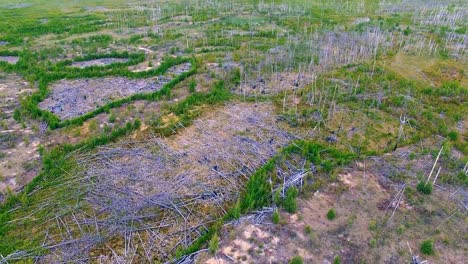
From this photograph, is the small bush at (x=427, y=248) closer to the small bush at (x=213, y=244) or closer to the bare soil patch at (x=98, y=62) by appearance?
the small bush at (x=213, y=244)

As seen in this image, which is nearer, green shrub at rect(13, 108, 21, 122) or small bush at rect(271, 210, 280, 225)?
small bush at rect(271, 210, 280, 225)

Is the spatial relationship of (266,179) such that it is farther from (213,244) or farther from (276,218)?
(213,244)

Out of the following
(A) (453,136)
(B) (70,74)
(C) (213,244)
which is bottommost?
(C) (213,244)

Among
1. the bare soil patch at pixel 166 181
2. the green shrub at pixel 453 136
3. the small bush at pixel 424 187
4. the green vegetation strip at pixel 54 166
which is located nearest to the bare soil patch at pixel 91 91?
the green vegetation strip at pixel 54 166

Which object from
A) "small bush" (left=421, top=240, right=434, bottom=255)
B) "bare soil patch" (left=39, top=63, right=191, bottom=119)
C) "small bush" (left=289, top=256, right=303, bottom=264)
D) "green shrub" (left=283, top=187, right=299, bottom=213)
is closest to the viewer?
"small bush" (left=289, top=256, right=303, bottom=264)

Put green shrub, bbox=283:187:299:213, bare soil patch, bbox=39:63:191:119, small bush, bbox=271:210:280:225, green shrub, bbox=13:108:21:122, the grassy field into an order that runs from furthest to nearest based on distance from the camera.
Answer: bare soil patch, bbox=39:63:191:119 < green shrub, bbox=13:108:21:122 < green shrub, bbox=283:187:299:213 < small bush, bbox=271:210:280:225 < the grassy field

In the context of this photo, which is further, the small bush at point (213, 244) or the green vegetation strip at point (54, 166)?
the green vegetation strip at point (54, 166)

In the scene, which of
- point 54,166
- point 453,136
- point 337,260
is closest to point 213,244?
point 337,260

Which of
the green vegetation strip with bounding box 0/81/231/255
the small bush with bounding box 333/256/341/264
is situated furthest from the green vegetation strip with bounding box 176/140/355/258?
the green vegetation strip with bounding box 0/81/231/255

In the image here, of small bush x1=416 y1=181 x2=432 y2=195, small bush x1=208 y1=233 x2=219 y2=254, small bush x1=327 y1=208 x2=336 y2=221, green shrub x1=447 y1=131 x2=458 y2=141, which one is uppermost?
green shrub x1=447 y1=131 x2=458 y2=141

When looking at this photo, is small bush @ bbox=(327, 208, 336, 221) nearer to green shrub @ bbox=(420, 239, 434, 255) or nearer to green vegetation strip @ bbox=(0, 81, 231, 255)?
green shrub @ bbox=(420, 239, 434, 255)
